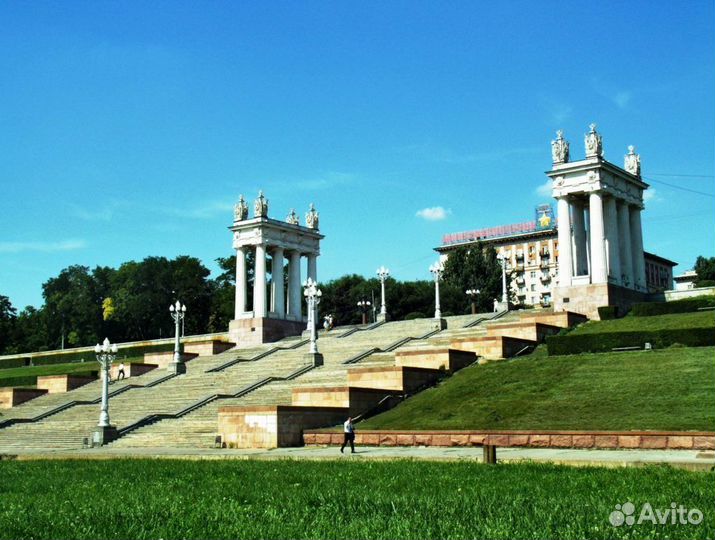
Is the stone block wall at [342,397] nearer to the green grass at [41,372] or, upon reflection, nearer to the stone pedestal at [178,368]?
the stone pedestal at [178,368]

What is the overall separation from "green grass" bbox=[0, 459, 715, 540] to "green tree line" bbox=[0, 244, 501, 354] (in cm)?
7655

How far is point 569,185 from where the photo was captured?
52406 mm

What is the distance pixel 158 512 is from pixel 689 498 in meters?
7.11

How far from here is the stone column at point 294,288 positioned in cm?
6731

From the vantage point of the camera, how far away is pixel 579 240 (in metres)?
54.4

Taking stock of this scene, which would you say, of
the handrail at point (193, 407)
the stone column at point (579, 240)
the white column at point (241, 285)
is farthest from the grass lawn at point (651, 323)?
the white column at point (241, 285)

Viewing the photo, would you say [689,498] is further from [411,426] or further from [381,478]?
[411,426]

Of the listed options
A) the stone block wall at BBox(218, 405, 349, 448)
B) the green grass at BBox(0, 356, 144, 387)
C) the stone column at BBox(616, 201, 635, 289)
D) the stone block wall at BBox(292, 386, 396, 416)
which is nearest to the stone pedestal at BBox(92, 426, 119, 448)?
the stone block wall at BBox(218, 405, 349, 448)

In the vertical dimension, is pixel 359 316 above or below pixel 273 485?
above

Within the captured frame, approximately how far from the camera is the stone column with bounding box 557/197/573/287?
170ft

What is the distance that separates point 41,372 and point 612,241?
1801 inches

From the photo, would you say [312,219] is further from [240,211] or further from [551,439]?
[551,439]

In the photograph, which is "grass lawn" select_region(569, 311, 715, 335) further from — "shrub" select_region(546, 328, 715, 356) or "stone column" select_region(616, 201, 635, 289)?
"stone column" select_region(616, 201, 635, 289)

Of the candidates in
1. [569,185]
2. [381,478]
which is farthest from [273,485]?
[569,185]
